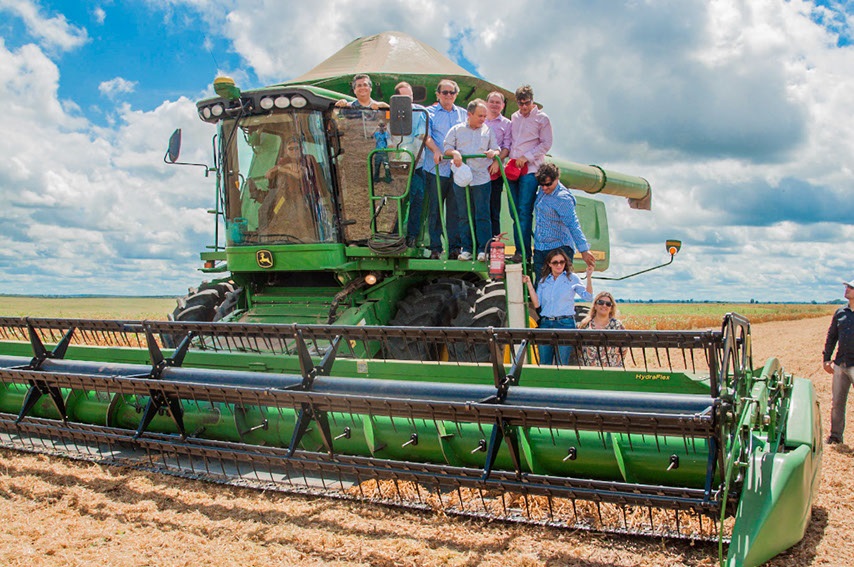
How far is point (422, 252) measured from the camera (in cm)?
638

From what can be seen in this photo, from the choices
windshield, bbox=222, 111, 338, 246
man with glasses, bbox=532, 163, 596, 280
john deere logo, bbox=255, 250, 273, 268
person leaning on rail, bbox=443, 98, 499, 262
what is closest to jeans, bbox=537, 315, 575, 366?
man with glasses, bbox=532, 163, 596, 280

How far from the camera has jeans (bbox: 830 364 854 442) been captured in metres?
6.12

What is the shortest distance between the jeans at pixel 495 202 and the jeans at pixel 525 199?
0.35ft

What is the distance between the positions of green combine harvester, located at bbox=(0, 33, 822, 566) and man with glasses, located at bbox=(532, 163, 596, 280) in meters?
0.49

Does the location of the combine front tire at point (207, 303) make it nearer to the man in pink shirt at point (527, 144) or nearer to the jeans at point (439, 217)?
the jeans at point (439, 217)

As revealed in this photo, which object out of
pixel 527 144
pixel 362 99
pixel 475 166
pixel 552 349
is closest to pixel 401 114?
pixel 362 99

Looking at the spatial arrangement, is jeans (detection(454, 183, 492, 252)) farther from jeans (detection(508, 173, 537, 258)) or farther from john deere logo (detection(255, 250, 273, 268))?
john deere logo (detection(255, 250, 273, 268))

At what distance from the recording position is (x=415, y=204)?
616 centimetres

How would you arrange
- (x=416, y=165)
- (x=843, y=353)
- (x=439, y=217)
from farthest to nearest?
(x=843, y=353) → (x=439, y=217) → (x=416, y=165)

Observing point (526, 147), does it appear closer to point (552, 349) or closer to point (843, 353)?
point (552, 349)

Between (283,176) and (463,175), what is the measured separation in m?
1.51

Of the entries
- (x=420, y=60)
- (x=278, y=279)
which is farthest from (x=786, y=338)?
(x=278, y=279)

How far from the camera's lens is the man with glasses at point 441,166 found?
613 cm

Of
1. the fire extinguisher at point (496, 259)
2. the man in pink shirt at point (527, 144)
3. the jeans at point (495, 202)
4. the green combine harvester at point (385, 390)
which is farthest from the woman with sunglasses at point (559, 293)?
the jeans at point (495, 202)
